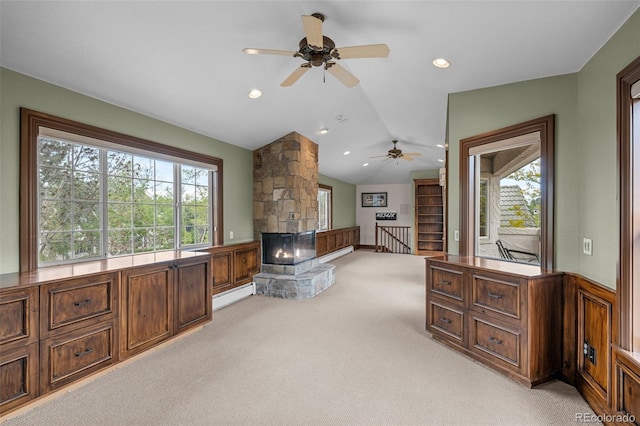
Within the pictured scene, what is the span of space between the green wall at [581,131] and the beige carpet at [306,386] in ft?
3.75

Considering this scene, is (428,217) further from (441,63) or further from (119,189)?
(119,189)

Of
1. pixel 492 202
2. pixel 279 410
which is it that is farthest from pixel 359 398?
pixel 492 202

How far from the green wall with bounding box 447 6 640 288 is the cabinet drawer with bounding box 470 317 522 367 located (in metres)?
0.76

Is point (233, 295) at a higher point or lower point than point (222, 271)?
lower

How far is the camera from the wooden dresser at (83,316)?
81.7 inches

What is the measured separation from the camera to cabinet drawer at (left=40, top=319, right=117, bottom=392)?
2236 mm

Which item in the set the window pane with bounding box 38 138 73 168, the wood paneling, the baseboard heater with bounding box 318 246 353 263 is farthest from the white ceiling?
the baseboard heater with bounding box 318 246 353 263

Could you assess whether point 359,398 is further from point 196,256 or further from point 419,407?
point 196,256

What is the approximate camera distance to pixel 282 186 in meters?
5.27

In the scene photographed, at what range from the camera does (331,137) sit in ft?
19.8

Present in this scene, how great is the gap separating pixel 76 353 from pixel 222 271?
89.3 inches

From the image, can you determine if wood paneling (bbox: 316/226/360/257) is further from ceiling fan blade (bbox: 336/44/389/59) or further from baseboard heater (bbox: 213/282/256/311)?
ceiling fan blade (bbox: 336/44/389/59)

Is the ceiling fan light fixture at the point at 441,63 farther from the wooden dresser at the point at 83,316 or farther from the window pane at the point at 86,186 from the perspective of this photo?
the window pane at the point at 86,186

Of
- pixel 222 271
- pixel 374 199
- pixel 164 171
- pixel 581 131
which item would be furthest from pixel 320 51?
Answer: pixel 374 199
